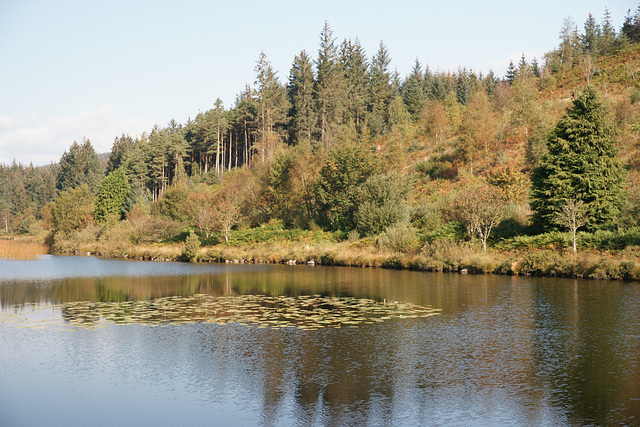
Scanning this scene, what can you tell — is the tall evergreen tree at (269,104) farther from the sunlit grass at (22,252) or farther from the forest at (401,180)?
the sunlit grass at (22,252)

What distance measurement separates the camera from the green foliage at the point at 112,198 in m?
88.2

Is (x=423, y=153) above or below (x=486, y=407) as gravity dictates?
above

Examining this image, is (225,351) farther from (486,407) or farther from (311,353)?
(486,407)

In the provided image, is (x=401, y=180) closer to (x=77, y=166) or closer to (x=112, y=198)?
(x=112, y=198)

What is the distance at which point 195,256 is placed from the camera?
56.3 meters

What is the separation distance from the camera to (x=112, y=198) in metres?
89.4

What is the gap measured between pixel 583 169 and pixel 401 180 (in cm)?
2616

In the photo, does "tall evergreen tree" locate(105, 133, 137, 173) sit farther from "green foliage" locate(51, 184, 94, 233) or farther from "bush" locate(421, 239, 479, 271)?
"bush" locate(421, 239, 479, 271)

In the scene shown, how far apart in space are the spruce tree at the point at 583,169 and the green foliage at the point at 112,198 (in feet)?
231

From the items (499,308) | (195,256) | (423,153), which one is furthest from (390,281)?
(423,153)

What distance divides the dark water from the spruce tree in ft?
39.6

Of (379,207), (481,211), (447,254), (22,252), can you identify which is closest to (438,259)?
(447,254)

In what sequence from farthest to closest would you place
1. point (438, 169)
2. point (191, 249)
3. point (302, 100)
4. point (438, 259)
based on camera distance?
1. point (302, 100)
2. point (438, 169)
3. point (191, 249)
4. point (438, 259)

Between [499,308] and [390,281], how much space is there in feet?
37.7
